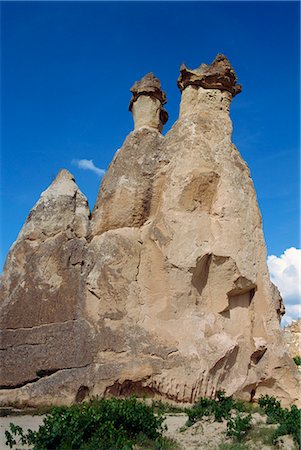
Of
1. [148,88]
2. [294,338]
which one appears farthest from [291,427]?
[294,338]

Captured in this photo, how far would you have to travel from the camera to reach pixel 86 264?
10.7 metres

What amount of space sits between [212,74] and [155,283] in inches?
203

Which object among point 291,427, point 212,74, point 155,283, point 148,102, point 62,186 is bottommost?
point 291,427

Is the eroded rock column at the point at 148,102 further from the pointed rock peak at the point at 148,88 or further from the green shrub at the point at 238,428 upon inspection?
the green shrub at the point at 238,428

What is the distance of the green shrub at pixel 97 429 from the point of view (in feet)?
20.9

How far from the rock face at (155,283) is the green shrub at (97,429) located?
7.16ft

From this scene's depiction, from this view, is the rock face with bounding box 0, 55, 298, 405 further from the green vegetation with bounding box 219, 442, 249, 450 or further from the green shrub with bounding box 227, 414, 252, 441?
the green vegetation with bounding box 219, 442, 249, 450

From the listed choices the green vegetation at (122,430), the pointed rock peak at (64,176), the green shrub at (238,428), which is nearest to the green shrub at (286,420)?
the green vegetation at (122,430)

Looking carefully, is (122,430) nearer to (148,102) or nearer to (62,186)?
(62,186)

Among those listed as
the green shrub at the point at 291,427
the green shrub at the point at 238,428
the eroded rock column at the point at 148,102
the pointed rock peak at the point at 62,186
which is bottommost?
the green shrub at the point at 238,428

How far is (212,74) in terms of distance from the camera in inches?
460

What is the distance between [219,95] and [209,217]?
3.16 m

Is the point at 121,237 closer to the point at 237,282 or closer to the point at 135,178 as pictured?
the point at 135,178

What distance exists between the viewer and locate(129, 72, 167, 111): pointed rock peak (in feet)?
40.4
